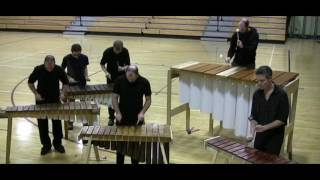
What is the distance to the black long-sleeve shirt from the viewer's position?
654 centimetres

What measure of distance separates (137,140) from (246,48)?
275cm

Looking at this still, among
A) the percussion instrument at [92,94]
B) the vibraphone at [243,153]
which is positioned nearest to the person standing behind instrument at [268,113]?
the vibraphone at [243,153]

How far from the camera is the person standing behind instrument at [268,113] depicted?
444cm

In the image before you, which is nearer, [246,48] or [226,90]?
[226,90]

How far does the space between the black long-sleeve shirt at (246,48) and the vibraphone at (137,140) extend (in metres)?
2.35

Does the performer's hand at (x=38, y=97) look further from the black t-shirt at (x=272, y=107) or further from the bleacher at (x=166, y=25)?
the bleacher at (x=166, y=25)

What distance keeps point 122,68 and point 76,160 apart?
5.37 feet

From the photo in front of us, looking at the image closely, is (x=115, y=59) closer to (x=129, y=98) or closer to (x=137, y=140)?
(x=129, y=98)

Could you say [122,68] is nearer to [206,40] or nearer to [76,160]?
[76,160]

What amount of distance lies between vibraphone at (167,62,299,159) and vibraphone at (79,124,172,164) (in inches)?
49.7

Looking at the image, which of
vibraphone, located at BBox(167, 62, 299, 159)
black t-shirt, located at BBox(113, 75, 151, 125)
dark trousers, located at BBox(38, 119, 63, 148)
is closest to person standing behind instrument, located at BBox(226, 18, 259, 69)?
vibraphone, located at BBox(167, 62, 299, 159)

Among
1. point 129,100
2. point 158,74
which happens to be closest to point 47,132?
point 129,100

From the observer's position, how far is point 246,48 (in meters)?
6.57
